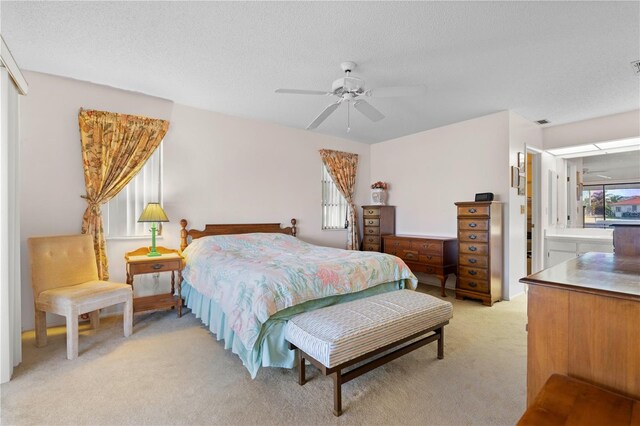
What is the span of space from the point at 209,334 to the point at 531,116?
5.14 m

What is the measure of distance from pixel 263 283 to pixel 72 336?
1707 millimetres

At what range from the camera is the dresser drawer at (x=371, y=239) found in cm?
552

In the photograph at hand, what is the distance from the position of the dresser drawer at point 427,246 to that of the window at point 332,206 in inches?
55.8

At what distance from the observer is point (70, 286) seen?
2908 mm

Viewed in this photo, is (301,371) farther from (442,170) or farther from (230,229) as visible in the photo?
(442,170)

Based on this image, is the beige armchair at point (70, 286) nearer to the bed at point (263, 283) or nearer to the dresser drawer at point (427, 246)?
the bed at point (263, 283)

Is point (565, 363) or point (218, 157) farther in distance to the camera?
point (218, 157)

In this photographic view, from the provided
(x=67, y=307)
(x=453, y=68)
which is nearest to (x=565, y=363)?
(x=453, y=68)

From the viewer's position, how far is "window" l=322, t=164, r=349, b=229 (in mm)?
5531

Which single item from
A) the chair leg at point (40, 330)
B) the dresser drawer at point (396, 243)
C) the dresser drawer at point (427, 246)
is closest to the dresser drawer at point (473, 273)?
the dresser drawer at point (427, 246)

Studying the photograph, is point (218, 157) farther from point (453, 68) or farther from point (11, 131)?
point (453, 68)

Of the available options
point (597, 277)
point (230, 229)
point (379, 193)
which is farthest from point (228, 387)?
point (379, 193)

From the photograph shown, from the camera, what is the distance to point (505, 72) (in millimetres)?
3047

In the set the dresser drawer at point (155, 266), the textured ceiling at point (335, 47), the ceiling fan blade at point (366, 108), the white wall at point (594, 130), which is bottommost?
the dresser drawer at point (155, 266)
